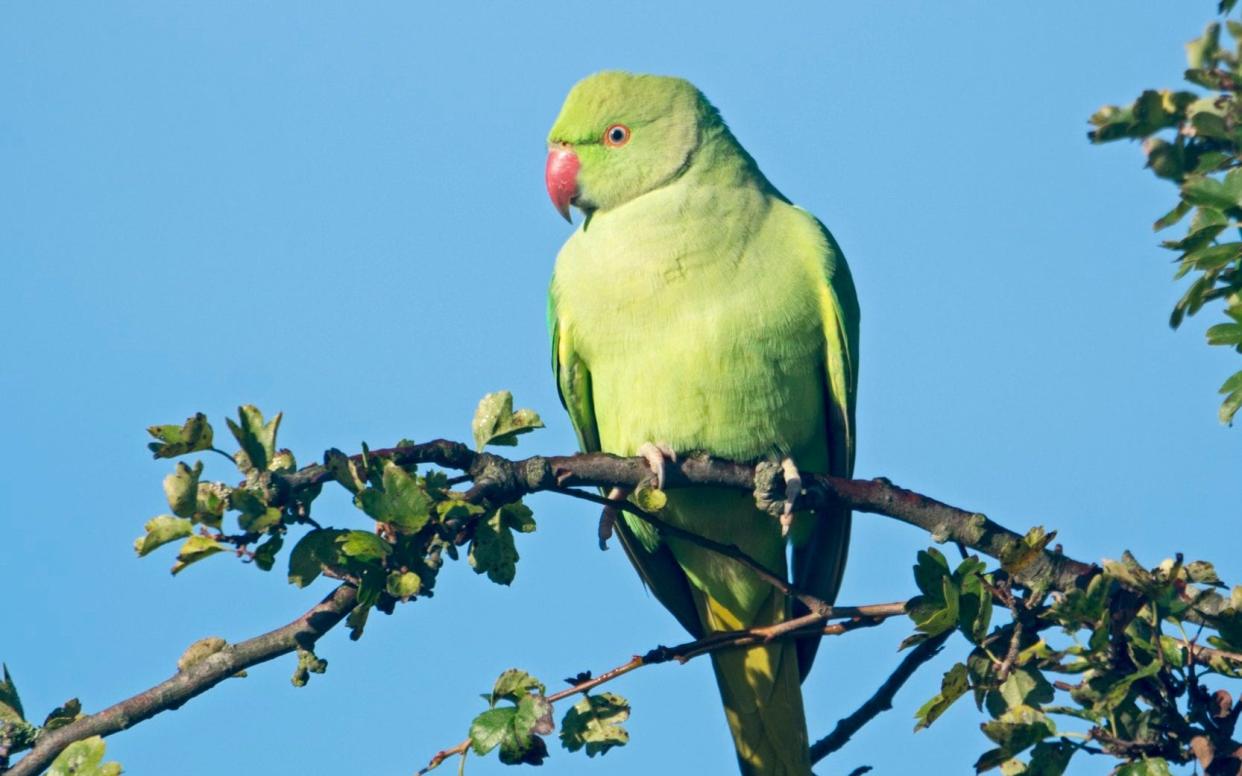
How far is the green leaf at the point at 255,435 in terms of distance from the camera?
105 inches

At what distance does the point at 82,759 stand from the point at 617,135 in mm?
3169

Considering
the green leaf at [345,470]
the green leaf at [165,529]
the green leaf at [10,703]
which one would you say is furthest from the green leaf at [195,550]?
the green leaf at [10,703]

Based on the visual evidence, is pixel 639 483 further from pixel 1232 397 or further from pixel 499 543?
pixel 1232 397

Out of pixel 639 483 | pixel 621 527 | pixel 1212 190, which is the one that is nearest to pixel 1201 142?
pixel 1212 190

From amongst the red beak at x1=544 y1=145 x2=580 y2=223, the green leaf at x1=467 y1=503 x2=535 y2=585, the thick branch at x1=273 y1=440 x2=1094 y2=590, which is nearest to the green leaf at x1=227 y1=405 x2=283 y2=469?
the thick branch at x1=273 y1=440 x2=1094 y2=590

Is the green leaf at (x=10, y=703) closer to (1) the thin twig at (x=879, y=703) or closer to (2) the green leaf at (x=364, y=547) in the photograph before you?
(2) the green leaf at (x=364, y=547)

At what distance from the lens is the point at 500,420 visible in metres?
3.02

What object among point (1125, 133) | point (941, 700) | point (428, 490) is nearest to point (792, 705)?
point (941, 700)

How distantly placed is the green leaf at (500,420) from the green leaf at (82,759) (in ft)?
3.33

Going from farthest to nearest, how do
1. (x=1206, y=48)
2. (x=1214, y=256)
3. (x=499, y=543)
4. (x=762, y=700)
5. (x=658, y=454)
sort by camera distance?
(x=762, y=700) < (x=658, y=454) < (x=499, y=543) < (x=1214, y=256) < (x=1206, y=48)

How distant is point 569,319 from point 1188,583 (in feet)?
8.00

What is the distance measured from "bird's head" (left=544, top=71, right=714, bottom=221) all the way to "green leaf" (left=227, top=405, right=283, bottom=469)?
8.01 ft

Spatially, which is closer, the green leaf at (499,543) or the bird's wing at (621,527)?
the green leaf at (499,543)

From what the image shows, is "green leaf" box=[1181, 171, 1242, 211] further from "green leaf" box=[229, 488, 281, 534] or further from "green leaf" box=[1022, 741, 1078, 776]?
"green leaf" box=[229, 488, 281, 534]
